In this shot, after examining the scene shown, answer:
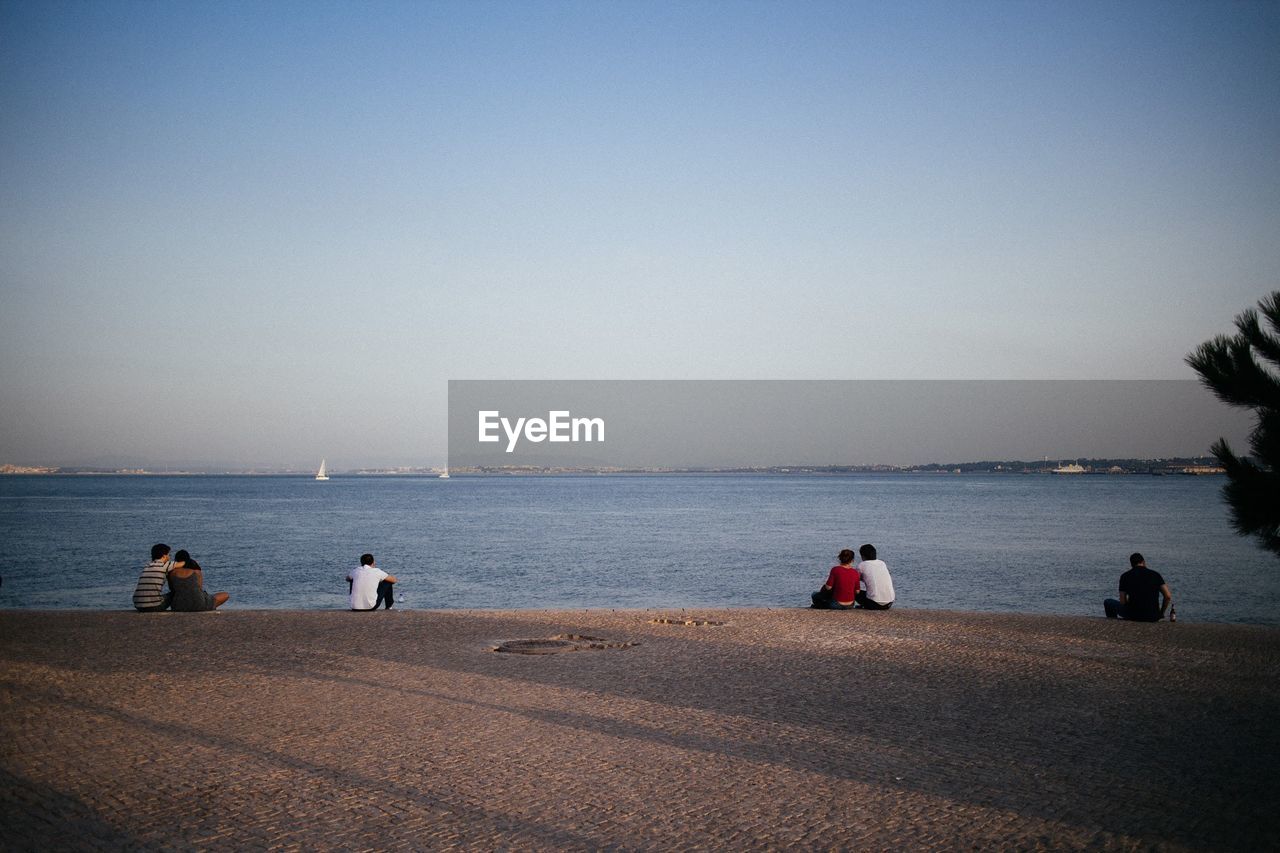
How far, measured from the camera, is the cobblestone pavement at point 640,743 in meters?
5.94

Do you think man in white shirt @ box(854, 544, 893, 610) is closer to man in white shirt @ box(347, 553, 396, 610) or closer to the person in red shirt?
the person in red shirt

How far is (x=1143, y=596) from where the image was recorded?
15.8 metres

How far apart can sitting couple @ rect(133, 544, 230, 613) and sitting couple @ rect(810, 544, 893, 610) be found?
10.8m

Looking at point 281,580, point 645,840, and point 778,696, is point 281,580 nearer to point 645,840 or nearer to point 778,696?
point 778,696

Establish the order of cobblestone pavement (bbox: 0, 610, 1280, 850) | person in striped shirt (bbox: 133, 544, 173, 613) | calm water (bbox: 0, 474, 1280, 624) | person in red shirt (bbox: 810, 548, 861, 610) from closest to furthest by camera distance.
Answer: cobblestone pavement (bbox: 0, 610, 1280, 850), person in striped shirt (bbox: 133, 544, 173, 613), person in red shirt (bbox: 810, 548, 861, 610), calm water (bbox: 0, 474, 1280, 624)

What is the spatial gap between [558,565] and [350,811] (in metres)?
30.0

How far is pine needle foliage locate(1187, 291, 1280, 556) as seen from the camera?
970cm

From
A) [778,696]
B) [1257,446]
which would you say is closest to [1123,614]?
[1257,446]

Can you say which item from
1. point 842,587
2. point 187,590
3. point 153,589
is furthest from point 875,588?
point 153,589

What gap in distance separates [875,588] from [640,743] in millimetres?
10234

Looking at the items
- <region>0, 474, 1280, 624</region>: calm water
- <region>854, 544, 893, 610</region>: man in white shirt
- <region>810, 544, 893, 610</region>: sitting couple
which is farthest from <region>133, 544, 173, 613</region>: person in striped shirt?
<region>854, 544, 893, 610</region>: man in white shirt

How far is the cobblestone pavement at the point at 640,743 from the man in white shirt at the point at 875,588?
136 inches

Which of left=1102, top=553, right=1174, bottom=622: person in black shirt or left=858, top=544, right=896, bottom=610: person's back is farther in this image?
left=858, top=544, right=896, bottom=610: person's back

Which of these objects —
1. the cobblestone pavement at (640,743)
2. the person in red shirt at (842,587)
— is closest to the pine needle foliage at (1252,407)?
the cobblestone pavement at (640,743)
